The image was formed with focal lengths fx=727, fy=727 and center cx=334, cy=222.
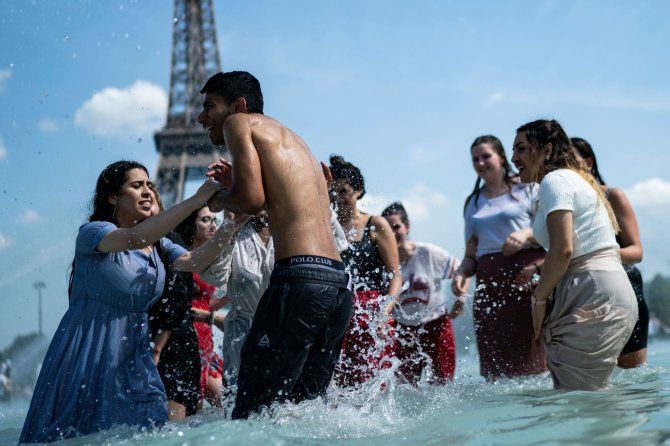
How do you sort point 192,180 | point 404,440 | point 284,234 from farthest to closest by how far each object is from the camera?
point 192,180 → point 284,234 → point 404,440

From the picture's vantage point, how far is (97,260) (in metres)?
3.83

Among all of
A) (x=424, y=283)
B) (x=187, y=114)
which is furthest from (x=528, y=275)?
(x=187, y=114)

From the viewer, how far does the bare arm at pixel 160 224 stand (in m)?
3.61

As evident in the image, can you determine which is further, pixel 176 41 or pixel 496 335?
pixel 176 41

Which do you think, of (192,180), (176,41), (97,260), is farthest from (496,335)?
(176,41)

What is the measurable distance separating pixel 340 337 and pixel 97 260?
1346 mm

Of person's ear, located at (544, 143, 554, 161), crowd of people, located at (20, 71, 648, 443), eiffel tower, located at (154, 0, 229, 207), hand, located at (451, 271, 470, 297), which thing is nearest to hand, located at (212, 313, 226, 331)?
crowd of people, located at (20, 71, 648, 443)

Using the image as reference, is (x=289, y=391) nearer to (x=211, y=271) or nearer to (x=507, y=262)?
(x=211, y=271)

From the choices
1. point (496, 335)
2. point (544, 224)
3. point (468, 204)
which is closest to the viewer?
point (544, 224)

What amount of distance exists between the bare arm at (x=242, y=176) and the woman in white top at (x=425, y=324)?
318 centimetres

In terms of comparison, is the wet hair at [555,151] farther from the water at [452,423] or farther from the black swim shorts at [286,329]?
the black swim shorts at [286,329]

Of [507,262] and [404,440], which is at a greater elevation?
[507,262]

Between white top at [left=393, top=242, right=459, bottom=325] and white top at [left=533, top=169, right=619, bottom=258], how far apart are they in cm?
263

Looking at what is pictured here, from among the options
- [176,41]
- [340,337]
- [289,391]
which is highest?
[176,41]
